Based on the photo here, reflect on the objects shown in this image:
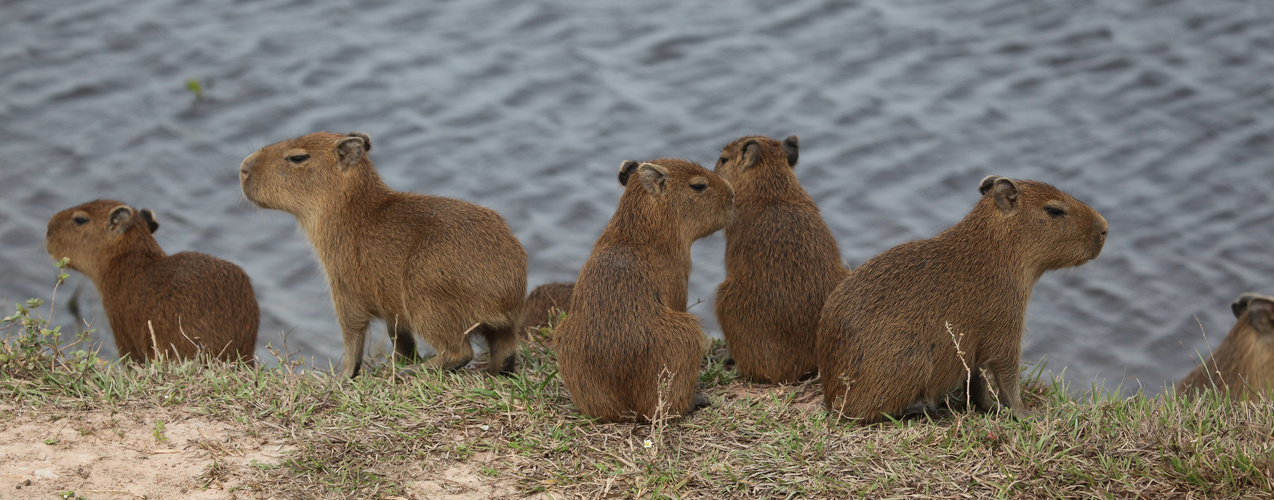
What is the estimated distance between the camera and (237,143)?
401 inches

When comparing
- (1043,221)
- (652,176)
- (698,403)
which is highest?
(652,176)

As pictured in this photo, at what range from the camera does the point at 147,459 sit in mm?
4418

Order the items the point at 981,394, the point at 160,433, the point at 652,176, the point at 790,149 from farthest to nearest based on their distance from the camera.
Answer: the point at 790,149 < the point at 652,176 < the point at 981,394 < the point at 160,433

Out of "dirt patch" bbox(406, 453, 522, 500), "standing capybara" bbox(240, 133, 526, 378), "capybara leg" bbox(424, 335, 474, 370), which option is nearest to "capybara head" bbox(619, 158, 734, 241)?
"standing capybara" bbox(240, 133, 526, 378)

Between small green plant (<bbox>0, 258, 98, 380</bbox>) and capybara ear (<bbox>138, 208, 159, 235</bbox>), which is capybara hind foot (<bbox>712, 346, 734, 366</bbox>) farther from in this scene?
capybara ear (<bbox>138, 208, 159, 235</bbox>)

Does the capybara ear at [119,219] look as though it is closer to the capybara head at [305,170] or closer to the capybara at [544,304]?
the capybara head at [305,170]

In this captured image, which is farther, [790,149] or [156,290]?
[156,290]

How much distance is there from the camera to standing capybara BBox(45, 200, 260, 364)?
597 cm

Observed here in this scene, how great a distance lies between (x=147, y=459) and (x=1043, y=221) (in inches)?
145

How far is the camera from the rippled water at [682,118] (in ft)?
28.6

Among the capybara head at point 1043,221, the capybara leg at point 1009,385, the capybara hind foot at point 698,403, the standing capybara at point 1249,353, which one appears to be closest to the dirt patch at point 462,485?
the capybara hind foot at point 698,403

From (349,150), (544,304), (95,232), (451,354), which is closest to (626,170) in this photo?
(451,354)

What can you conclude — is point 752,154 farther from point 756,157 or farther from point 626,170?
point 626,170

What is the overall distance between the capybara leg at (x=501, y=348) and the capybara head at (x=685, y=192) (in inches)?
35.4
